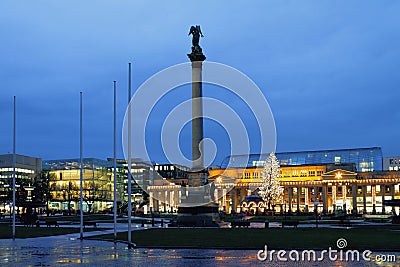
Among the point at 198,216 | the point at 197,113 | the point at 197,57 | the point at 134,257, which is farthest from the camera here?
the point at 197,57

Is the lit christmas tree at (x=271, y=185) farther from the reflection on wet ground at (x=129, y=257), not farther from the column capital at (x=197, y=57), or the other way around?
the reflection on wet ground at (x=129, y=257)

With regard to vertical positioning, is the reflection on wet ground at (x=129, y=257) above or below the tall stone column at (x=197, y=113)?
below

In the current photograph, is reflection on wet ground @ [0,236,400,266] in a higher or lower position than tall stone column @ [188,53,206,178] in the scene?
lower

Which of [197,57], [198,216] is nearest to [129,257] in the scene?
[198,216]

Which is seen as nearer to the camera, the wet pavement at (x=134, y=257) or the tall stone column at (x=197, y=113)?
the wet pavement at (x=134, y=257)

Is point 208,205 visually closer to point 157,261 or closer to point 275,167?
point 157,261

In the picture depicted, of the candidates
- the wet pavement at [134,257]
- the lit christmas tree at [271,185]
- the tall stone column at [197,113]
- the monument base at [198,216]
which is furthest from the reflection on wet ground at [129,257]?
the lit christmas tree at [271,185]

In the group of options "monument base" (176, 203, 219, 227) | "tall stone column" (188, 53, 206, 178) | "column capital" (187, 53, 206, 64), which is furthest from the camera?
"column capital" (187, 53, 206, 64)

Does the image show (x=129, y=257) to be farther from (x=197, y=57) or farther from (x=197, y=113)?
(x=197, y=57)

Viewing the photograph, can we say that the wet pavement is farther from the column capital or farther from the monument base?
the column capital

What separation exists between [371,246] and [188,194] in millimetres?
39068

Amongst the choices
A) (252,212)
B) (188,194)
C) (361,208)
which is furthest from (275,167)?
(188,194)

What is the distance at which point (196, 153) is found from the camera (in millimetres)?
73250

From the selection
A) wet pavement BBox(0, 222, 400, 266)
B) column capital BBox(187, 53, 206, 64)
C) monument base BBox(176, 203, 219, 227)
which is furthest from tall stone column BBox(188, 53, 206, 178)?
wet pavement BBox(0, 222, 400, 266)
